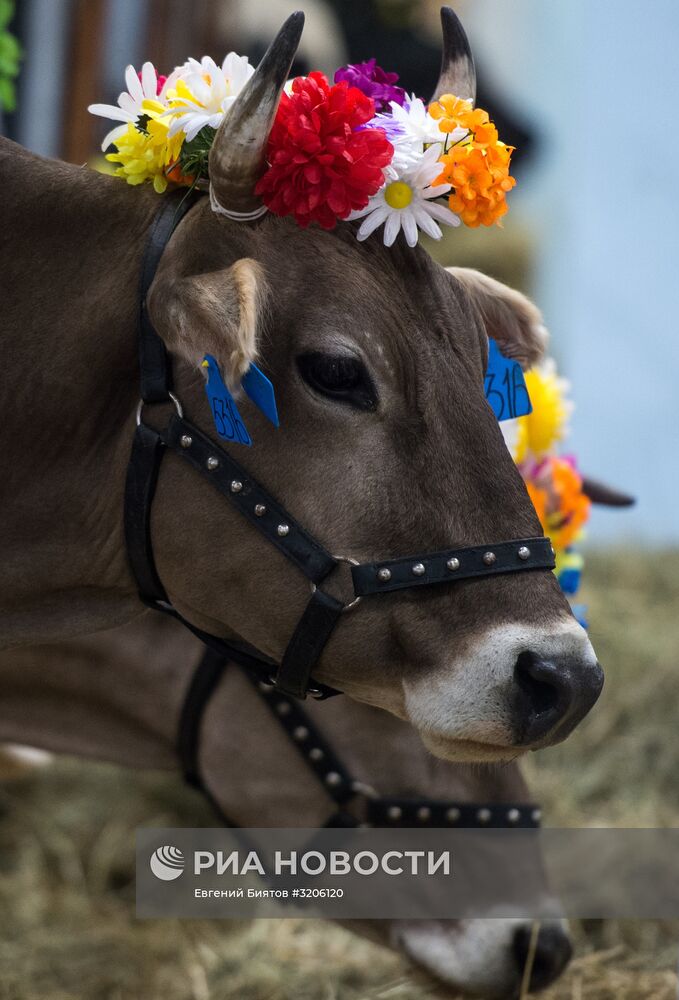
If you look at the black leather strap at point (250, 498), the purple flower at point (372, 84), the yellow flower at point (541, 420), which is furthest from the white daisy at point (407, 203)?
the yellow flower at point (541, 420)

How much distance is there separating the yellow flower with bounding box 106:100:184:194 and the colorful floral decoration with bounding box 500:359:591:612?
121 cm

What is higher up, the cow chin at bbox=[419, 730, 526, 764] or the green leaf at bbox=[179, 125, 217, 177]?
the green leaf at bbox=[179, 125, 217, 177]

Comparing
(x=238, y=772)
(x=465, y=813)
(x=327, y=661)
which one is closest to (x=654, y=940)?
(x=465, y=813)

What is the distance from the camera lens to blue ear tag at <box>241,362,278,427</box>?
188 centimetres

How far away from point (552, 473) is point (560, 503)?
0.29ft

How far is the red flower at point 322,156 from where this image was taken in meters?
1.98

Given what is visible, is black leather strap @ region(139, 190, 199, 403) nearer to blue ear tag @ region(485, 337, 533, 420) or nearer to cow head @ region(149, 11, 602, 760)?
cow head @ region(149, 11, 602, 760)

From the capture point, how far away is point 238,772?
2.98m

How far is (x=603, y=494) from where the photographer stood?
3.45 meters

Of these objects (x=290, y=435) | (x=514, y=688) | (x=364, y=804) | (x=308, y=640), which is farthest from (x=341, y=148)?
(x=364, y=804)

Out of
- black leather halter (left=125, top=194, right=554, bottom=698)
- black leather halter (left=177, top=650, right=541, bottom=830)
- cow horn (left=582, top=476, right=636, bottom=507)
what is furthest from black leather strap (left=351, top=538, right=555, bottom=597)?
cow horn (left=582, top=476, right=636, bottom=507)

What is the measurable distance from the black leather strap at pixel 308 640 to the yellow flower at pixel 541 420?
117cm

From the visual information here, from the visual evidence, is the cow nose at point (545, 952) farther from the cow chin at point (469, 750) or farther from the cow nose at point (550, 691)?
the cow nose at point (550, 691)

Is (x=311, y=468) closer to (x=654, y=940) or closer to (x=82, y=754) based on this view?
(x=82, y=754)
